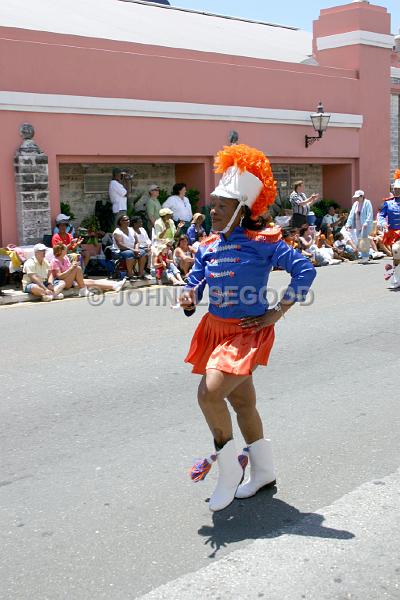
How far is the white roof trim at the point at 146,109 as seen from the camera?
14.8 m

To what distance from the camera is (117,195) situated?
53.1ft

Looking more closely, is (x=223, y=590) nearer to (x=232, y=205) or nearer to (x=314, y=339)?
(x=232, y=205)

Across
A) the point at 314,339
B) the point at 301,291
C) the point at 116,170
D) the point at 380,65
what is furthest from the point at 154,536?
the point at 380,65

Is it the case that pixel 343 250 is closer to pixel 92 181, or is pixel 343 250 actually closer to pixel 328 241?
pixel 328 241

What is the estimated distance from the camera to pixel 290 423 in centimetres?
592

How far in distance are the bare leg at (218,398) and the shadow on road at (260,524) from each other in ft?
1.36

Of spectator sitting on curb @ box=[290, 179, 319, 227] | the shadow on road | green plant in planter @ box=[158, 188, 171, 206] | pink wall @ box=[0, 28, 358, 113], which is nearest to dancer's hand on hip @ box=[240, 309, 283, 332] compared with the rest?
the shadow on road

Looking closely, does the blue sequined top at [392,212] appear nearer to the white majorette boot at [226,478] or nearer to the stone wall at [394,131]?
the white majorette boot at [226,478]

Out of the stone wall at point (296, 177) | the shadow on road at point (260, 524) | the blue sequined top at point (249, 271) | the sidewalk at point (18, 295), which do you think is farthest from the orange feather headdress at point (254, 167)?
the stone wall at point (296, 177)

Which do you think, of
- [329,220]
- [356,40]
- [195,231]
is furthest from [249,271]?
[356,40]

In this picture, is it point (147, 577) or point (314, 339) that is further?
point (314, 339)

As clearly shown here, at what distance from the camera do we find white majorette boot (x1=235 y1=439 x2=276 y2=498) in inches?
182

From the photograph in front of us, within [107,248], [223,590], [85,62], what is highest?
[85,62]

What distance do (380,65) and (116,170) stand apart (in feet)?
33.4
